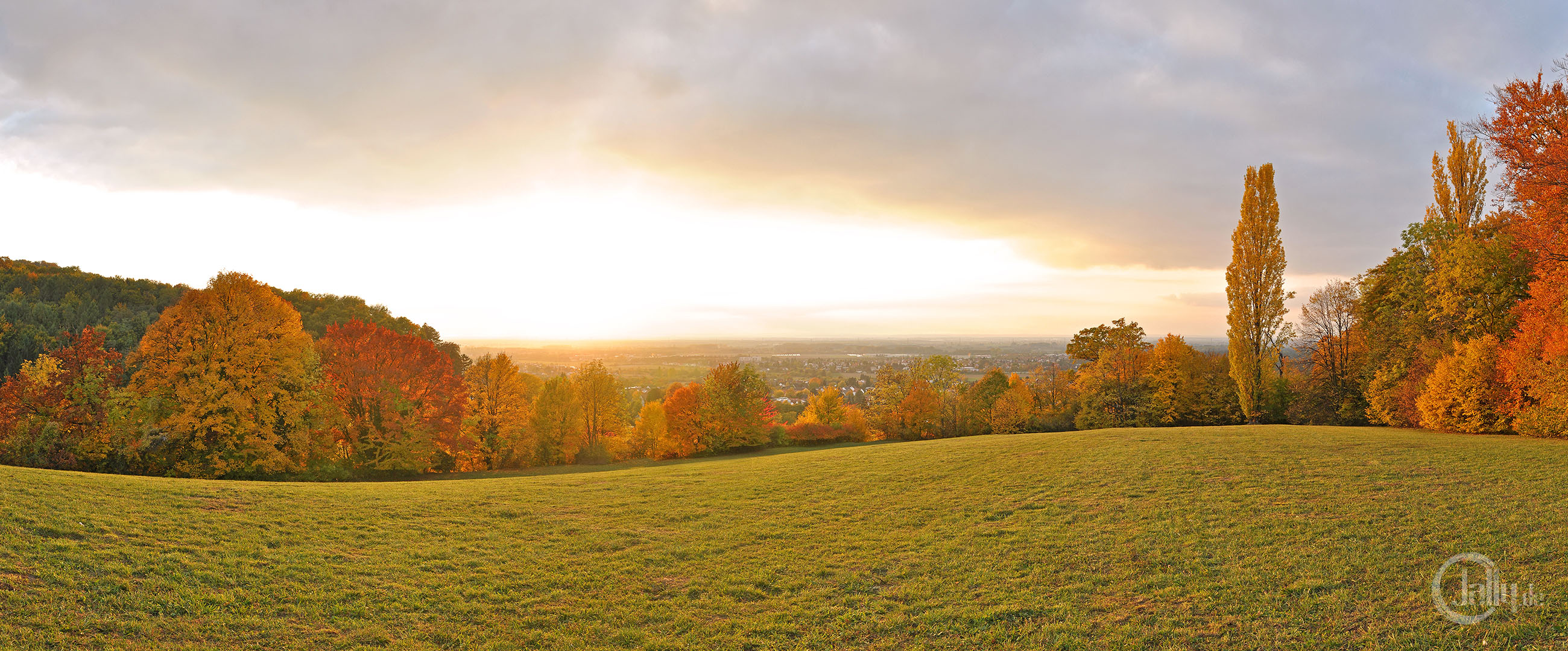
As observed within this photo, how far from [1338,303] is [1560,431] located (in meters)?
16.2

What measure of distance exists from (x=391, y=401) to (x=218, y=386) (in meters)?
7.76

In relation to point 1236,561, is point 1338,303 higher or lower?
higher

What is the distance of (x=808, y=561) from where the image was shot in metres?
10.5

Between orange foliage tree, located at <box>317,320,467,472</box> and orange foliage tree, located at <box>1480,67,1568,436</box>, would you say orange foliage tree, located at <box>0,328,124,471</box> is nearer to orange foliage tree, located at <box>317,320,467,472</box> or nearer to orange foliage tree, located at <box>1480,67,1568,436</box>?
orange foliage tree, located at <box>317,320,467,472</box>

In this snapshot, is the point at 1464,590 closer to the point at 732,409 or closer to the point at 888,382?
the point at 732,409

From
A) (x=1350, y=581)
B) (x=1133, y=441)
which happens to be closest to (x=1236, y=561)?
(x=1350, y=581)

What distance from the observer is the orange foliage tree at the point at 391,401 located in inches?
1176

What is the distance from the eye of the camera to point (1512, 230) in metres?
24.9

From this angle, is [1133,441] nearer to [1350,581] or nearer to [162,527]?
[1350,581]

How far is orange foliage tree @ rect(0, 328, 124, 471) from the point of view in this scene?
23.2 metres
